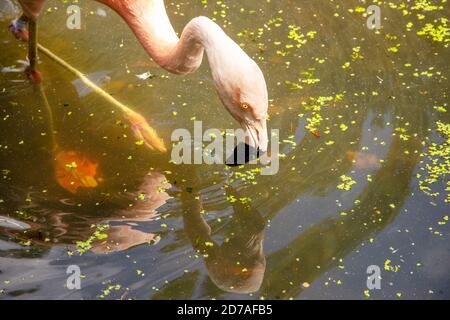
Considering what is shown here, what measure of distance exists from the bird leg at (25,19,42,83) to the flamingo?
0.96m

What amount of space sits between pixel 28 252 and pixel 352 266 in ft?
5.91

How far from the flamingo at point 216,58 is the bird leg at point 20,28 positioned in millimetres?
1256

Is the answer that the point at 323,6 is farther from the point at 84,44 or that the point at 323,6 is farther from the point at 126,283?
the point at 126,283

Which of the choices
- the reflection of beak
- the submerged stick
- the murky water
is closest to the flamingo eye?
the reflection of beak

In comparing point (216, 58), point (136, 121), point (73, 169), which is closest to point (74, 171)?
point (73, 169)

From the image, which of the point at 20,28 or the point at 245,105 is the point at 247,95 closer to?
the point at 245,105

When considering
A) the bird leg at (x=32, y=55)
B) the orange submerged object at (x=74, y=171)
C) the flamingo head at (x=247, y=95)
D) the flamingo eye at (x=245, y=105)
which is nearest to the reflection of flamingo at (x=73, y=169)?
the orange submerged object at (x=74, y=171)

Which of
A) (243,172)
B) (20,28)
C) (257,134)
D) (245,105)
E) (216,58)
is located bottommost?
(243,172)

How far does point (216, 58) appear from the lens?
396 cm

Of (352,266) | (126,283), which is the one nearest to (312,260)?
(352,266)

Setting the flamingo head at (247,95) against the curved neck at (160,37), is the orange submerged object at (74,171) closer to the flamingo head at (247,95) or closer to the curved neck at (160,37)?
the curved neck at (160,37)

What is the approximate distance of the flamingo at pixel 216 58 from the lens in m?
3.88

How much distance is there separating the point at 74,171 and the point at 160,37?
103 cm

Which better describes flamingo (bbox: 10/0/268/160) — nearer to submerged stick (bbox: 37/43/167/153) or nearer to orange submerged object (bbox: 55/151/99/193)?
submerged stick (bbox: 37/43/167/153)
